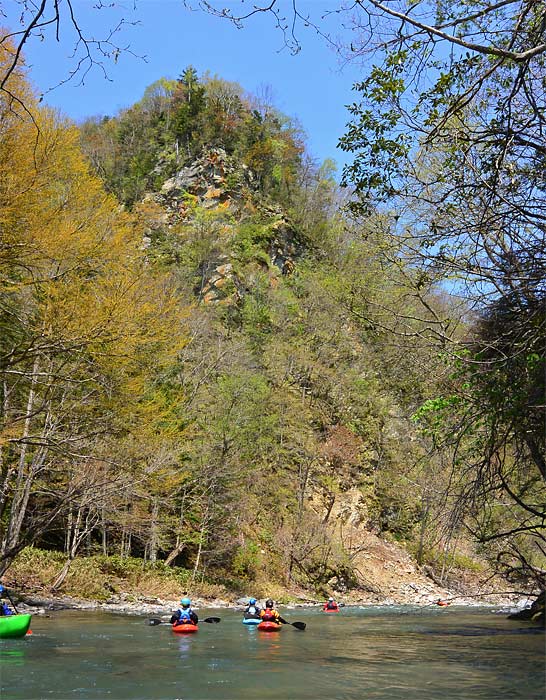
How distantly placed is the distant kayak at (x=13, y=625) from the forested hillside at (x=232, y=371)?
6.37ft

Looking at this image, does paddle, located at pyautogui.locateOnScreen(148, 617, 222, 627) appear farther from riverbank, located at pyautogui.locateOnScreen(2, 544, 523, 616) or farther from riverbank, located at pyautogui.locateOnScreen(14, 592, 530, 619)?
riverbank, located at pyautogui.locateOnScreen(2, 544, 523, 616)

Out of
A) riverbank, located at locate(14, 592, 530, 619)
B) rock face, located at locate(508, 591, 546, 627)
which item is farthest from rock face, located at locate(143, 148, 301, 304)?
Answer: rock face, located at locate(508, 591, 546, 627)

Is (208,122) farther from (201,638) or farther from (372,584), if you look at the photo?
(201,638)

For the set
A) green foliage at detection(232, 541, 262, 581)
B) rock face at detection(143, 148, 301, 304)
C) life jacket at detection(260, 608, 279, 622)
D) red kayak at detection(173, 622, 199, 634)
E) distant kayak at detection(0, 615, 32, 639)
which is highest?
rock face at detection(143, 148, 301, 304)

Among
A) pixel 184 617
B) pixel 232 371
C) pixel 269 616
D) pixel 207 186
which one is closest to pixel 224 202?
pixel 207 186

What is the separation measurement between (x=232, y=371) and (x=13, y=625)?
16.2 meters

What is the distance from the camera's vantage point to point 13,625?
1055 centimetres

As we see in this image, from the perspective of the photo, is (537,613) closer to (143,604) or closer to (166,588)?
(143,604)

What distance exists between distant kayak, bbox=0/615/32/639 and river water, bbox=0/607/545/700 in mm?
162

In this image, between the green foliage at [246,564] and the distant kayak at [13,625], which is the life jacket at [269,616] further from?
the green foliage at [246,564]

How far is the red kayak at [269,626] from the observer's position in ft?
44.4

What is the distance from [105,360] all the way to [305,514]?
18120 millimetres

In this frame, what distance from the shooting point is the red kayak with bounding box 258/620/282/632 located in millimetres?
13523

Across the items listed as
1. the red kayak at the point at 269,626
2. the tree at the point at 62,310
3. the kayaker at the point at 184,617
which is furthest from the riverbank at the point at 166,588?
the red kayak at the point at 269,626
